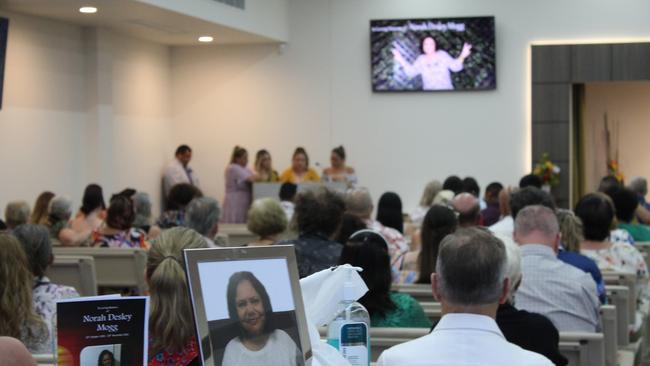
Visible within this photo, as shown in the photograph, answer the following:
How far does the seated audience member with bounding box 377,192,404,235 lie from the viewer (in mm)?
7953

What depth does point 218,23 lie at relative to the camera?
40.1ft

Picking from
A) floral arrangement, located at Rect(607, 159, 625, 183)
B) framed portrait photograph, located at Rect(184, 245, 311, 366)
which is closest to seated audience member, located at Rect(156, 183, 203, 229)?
framed portrait photograph, located at Rect(184, 245, 311, 366)

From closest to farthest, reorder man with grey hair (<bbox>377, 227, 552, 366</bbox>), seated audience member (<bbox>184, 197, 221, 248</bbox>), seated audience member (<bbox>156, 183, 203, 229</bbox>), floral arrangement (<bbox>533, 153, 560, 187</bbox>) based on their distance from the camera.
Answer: man with grey hair (<bbox>377, 227, 552, 366</bbox>) → seated audience member (<bbox>184, 197, 221, 248</bbox>) → seated audience member (<bbox>156, 183, 203, 229</bbox>) → floral arrangement (<bbox>533, 153, 560, 187</bbox>)

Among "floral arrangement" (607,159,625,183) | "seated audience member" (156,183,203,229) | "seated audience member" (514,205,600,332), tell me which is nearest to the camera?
"seated audience member" (514,205,600,332)

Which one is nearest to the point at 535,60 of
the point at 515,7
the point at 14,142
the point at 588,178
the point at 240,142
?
the point at 515,7

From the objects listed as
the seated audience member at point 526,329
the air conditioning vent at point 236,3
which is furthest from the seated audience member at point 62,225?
the seated audience member at point 526,329

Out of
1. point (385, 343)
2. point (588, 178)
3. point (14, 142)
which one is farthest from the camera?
point (588, 178)

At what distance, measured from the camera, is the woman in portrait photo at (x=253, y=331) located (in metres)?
2.19

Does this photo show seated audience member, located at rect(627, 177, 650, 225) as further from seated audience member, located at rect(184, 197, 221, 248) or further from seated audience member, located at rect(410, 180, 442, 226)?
seated audience member, located at rect(184, 197, 221, 248)

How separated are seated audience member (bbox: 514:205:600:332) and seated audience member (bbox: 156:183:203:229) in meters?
4.51

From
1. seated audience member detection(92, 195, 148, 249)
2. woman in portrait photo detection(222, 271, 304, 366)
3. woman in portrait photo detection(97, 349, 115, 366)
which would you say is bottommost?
seated audience member detection(92, 195, 148, 249)

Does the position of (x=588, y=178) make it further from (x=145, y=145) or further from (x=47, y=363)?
(x=47, y=363)

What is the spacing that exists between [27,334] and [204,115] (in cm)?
1090

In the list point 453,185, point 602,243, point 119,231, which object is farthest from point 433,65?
point 602,243
